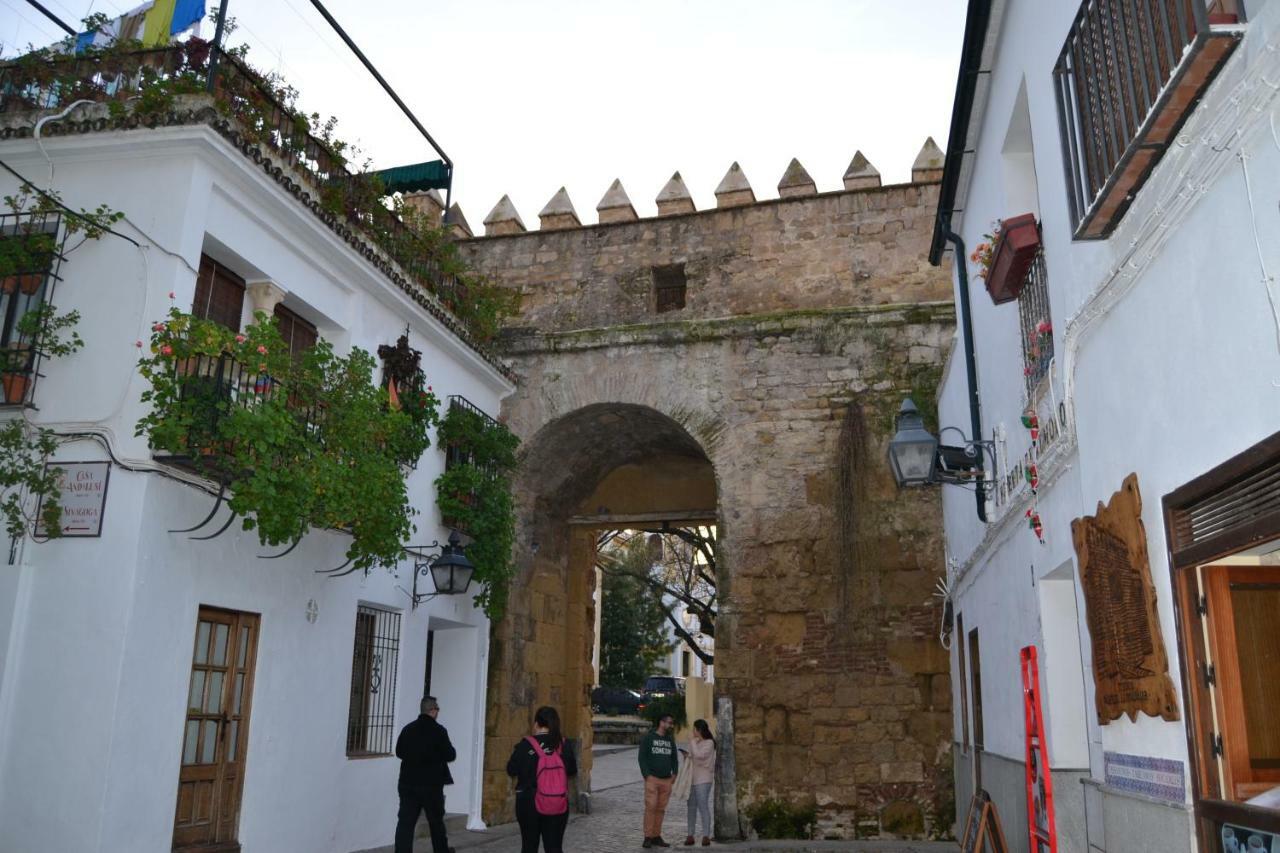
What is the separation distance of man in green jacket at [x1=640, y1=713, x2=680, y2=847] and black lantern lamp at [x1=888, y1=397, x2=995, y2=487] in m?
4.83

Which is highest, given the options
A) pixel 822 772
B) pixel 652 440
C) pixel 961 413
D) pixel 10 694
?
pixel 652 440

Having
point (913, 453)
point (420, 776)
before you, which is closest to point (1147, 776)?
point (913, 453)

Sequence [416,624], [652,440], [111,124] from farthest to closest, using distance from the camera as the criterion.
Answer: [652,440] → [416,624] → [111,124]

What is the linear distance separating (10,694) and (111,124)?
12.2 ft

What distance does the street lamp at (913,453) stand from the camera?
644cm

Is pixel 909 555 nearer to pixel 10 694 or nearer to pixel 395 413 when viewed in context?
pixel 395 413

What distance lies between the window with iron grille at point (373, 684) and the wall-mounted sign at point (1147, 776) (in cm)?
676

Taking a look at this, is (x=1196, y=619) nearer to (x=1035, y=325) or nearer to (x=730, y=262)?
(x=1035, y=325)

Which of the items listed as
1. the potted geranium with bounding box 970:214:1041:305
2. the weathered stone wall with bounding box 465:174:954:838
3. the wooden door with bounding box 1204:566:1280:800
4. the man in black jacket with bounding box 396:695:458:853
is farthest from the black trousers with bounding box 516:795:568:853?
the wooden door with bounding box 1204:566:1280:800

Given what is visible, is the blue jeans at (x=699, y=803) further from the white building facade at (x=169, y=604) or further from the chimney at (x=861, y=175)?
the chimney at (x=861, y=175)

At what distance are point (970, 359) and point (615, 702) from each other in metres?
26.0

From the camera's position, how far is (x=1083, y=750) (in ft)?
17.1

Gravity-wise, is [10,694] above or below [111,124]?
below

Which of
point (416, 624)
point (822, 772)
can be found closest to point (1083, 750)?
point (822, 772)
